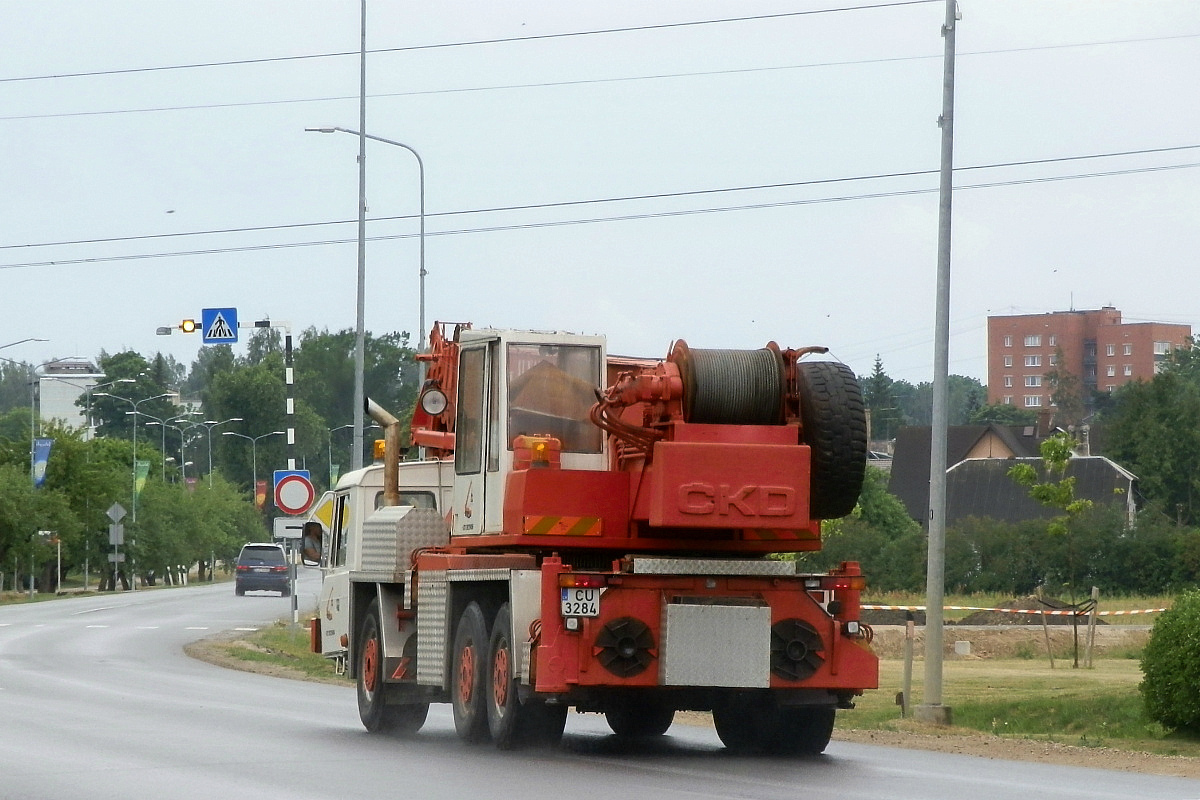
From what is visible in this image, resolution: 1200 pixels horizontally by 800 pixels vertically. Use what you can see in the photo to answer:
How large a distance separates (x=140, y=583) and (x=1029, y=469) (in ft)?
257

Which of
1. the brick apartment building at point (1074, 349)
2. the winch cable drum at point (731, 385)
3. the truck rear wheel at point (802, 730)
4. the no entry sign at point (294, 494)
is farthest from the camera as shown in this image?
the brick apartment building at point (1074, 349)

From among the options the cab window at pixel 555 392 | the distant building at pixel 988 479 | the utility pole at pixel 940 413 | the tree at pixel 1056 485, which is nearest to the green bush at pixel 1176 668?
the utility pole at pixel 940 413

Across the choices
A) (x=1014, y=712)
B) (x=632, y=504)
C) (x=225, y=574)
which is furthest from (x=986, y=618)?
(x=225, y=574)

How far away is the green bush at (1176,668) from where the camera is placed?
58.1 ft

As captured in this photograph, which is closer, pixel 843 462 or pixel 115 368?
pixel 843 462

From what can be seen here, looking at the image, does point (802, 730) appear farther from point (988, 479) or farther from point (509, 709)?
point (988, 479)

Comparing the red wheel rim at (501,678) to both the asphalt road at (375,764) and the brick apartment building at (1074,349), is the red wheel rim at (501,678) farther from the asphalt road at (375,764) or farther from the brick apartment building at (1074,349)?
the brick apartment building at (1074,349)

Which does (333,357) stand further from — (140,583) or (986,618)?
(986,618)

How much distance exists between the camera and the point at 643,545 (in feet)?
50.8

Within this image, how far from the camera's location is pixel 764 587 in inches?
586

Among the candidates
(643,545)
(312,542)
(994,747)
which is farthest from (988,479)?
(643,545)

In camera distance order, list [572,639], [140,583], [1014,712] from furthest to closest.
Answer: [140,583] → [1014,712] → [572,639]

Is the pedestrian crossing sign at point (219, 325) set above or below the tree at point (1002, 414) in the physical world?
above

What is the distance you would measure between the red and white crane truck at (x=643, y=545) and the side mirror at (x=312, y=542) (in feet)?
15.8
